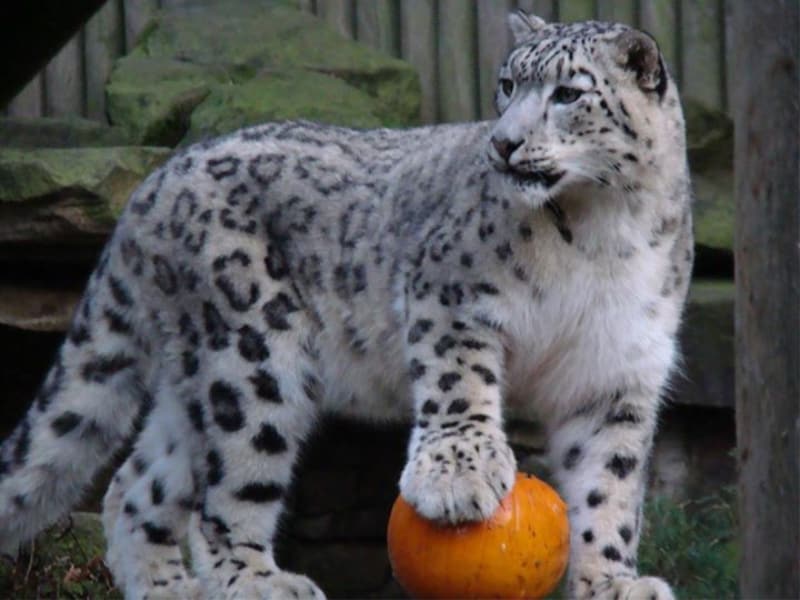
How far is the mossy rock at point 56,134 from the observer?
8.23 meters

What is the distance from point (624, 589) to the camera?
5391mm

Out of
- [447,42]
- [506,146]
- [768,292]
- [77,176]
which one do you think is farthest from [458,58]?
[768,292]

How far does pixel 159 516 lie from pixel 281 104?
7.37 ft

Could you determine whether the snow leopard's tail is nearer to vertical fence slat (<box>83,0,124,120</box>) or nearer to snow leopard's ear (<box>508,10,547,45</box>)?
snow leopard's ear (<box>508,10,547,45</box>)

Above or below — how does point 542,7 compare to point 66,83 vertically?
above

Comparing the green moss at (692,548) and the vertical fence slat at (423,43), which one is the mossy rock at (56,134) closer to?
the vertical fence slat at (423,43)

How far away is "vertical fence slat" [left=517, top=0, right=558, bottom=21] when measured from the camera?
339 inches

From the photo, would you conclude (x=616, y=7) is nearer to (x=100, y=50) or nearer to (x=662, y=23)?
(x=662, y=23)

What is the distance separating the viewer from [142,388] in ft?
21.2

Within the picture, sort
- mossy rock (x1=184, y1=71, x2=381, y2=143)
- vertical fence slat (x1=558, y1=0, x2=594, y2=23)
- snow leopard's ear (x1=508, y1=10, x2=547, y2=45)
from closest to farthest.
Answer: snow leopard's ear (x1=508, y1=10, x2=547, y2=45), mossy rock (x1=184, y1=71, x2=381, y2=143), vertical fence slat (x1=558, y1=0, x2=594, y2=23)

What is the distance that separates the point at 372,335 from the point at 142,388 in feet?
2.83

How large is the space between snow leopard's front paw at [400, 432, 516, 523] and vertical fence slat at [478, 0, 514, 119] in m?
3.43

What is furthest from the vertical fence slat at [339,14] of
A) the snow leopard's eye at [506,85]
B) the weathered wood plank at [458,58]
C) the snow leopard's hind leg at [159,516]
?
the snow leopard's eye at [506,85]

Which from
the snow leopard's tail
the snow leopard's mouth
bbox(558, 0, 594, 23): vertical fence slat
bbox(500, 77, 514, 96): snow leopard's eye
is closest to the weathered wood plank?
bbox(558, 0, 594, 23): vertical fence slat
